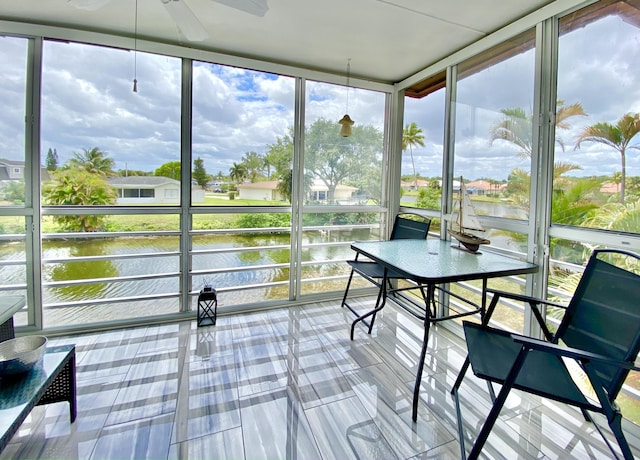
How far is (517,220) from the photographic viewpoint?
2.40 metres

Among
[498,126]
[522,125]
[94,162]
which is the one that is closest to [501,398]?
[522,125]

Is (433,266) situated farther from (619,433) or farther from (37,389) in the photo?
(37,389)

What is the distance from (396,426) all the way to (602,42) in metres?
2.50

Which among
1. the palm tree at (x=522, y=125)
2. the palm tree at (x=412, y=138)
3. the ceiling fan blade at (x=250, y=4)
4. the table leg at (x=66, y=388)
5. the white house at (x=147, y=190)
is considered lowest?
the table leg at (x=66, y=388)

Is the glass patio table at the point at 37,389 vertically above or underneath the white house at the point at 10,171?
underneath

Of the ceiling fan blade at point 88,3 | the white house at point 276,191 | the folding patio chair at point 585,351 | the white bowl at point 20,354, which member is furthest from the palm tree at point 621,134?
the white bowl at point 20,354

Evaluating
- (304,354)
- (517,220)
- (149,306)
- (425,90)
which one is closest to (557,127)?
(517,220)

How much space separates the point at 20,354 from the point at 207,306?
5.08ft

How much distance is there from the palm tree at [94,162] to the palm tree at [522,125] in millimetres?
3204

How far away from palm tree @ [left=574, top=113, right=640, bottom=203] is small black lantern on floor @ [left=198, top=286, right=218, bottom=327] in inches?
120

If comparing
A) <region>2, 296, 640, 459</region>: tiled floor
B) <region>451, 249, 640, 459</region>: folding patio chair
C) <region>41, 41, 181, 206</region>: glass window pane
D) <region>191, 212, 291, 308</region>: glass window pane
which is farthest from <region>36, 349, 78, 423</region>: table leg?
<region>451, 249, 640, 459</region>: folding patio chair

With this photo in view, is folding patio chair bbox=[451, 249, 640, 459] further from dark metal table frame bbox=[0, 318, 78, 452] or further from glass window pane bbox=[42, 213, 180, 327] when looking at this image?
glass window pane bbox=[42, 213, 180, 327]

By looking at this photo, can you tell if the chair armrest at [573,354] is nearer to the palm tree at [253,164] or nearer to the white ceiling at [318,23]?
the white ceiling at [318,23]

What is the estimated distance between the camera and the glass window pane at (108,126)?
2.61 meters
